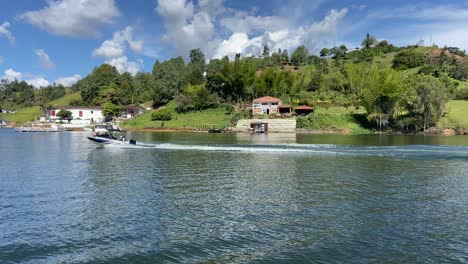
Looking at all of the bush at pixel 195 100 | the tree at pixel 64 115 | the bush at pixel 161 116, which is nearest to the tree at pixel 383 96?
the bush at pixel 195 100

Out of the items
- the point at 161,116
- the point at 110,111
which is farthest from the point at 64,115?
the point at 161,116

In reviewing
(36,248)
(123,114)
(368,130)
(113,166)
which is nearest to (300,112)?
(368,130)

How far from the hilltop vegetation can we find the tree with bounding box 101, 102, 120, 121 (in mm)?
536

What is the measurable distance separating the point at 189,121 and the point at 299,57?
90355 millimetres

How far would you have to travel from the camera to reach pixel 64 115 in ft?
454

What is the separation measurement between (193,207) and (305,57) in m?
174

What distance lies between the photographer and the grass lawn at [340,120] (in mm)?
95450

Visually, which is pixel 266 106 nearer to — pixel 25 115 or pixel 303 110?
pixel 303 110

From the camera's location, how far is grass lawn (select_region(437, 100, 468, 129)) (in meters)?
89.3

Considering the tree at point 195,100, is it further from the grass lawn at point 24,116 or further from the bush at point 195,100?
the grass lawn at point 24,116

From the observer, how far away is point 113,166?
33.5 metres

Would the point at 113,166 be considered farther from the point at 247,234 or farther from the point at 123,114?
the point at 123,114

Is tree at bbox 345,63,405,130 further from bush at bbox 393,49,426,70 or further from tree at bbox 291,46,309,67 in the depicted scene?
tree at bbox 291,46,309,67

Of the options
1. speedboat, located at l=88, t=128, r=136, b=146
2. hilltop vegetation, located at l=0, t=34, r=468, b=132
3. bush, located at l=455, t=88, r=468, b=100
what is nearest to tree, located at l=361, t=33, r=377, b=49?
hilltop vegetation, located at l=0, t=34, r=468, b=132
